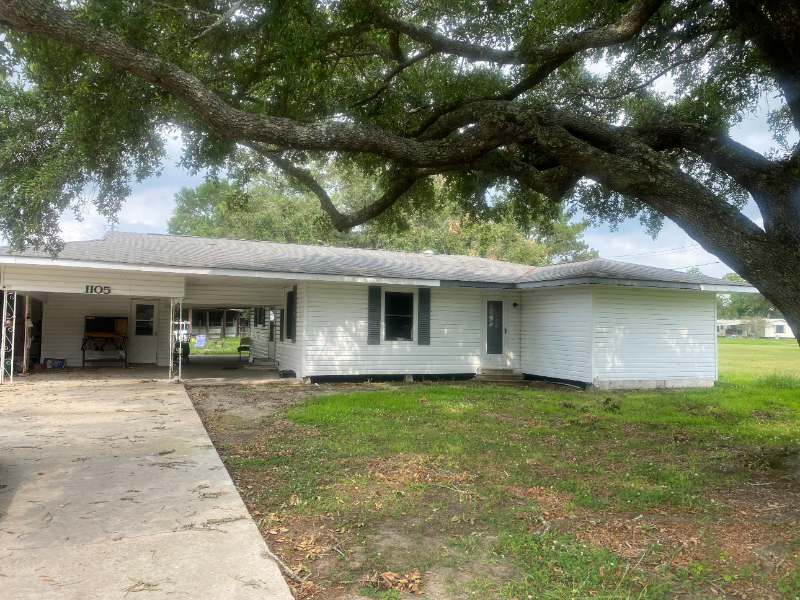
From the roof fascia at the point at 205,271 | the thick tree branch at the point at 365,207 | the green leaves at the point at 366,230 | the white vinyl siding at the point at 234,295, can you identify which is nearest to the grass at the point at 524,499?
the thick tree branch at the point at 365,207

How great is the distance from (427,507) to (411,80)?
8416 millimetres

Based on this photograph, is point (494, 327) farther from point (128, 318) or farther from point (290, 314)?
point (128, 318)

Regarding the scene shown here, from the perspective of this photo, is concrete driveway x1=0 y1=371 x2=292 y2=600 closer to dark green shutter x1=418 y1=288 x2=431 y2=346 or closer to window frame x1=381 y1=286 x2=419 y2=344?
window frame x1=381 y1=286 x2=419 y2=344

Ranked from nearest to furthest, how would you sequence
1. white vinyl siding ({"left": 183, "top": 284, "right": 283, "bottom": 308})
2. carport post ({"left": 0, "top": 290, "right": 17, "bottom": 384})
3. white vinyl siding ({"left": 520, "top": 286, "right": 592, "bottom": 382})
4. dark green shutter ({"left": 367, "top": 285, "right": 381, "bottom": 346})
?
1. carport post ({"left": 0, "top": 290, "right": 17, "bottom": 384})
2. white vinyl siding ({"left": 520, "top": 286, "right": 592, "bottom": 382})
3. dark green shutter ({"left": 367, "top": 285, "right": 381, "bottom": 346})
4. white vinyl siding ({"left": 183, "top": 284, "right": 283, "bottom": 308})

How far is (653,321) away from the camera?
569 inches

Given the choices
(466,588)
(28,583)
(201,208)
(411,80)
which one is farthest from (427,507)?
(201,208)

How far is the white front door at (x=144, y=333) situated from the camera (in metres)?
18.0

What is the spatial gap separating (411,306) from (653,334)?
630 centimetres

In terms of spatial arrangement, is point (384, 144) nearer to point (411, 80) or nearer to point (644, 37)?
point (411, 80)

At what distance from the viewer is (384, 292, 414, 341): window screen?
1496 cm

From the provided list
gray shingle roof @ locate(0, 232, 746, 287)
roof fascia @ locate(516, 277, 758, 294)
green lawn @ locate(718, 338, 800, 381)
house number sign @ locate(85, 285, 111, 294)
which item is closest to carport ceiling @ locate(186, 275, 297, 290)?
gray shingle roof @ locate(0, 232, 746, 287)

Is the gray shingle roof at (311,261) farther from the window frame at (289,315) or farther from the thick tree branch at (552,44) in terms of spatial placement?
the thick tree branch at (552,44)

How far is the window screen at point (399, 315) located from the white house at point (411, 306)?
0.03 meters

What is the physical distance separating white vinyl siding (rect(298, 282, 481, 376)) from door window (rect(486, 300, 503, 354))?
329 millimetres
